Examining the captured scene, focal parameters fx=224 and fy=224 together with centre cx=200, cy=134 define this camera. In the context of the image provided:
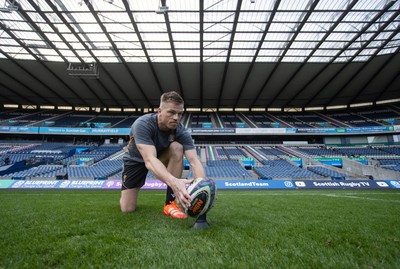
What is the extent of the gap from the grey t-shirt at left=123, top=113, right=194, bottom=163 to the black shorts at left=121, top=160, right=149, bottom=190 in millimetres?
117

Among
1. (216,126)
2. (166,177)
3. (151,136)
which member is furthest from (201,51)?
(166,177)

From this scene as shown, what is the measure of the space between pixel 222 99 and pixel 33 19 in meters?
25.9

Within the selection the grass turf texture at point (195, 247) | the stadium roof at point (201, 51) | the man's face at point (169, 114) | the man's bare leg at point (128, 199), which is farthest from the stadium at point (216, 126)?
the man's face at point (169, 114)

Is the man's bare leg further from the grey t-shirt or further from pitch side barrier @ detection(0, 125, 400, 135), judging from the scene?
pitch side barrier @ detection(0, 125, 400, 135)

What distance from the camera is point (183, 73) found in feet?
92.1

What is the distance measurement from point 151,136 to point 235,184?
13.3 m

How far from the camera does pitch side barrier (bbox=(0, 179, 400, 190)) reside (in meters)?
13.8

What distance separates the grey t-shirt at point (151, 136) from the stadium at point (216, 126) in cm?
103

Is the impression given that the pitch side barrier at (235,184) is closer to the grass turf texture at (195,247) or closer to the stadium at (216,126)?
the stadium at (216,126)

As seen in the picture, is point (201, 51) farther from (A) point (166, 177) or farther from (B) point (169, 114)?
(A) point (166, 177)

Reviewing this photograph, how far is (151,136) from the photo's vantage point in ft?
10.6

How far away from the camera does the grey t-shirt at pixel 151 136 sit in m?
3.00

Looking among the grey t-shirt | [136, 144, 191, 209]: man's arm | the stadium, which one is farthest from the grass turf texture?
the grey t-shirt

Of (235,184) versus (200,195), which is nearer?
(200,195)
